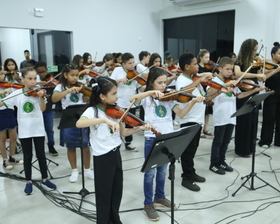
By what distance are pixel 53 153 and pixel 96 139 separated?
2.62 meters

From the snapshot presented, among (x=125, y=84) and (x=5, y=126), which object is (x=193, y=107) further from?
(x=5, y=126)

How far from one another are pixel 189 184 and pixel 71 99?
1.67 m

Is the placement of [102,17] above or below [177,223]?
above

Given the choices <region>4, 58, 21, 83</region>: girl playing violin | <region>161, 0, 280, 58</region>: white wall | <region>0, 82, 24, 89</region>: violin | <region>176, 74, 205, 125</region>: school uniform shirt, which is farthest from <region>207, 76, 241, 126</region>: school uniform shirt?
<region>161, 0, 280, 58</region>: white wall

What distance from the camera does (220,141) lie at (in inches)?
137

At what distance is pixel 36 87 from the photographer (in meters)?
3.04

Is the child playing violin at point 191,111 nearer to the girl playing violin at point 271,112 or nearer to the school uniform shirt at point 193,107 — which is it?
the school uniform shirt at point 193,107

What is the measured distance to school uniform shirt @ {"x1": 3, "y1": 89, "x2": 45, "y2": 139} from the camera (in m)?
2.98

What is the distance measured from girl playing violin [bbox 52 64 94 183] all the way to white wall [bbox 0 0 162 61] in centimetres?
436

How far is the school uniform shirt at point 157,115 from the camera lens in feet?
8.34

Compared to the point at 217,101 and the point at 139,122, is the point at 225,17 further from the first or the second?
the point at 139,122

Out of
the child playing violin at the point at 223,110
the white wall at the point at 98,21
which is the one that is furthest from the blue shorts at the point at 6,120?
the white wall at the point at 98,21

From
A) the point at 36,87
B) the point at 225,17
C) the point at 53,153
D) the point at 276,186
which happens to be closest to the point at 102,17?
the point at 225,17

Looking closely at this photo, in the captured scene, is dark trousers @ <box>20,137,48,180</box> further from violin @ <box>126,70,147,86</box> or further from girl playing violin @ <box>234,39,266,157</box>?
girl playing violin @ <box>234,39,266,157</box>
